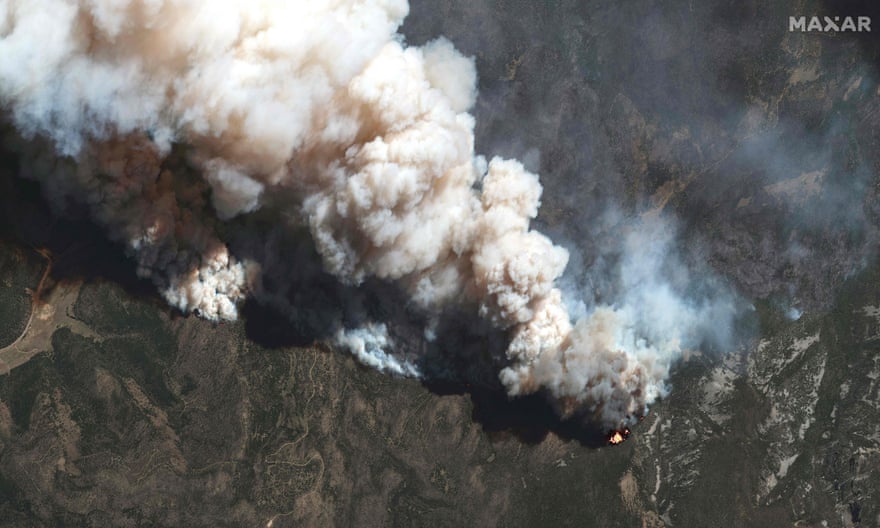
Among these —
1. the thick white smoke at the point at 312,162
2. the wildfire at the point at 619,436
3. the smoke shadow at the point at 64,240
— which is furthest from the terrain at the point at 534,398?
the thick white smoke at the point at 312,162

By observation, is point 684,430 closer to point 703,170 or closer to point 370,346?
point 703,170

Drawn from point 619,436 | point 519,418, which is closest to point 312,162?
point 519,418

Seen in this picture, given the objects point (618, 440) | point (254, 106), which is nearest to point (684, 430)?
point (618, 440)

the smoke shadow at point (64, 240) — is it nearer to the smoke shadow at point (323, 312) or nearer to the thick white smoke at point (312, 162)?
the smoke shadow at point (323, 312)

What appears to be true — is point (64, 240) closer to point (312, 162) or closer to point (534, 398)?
point (312, 162)

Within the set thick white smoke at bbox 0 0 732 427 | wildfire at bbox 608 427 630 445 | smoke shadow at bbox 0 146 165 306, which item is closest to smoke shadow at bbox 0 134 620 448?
smoke shadow at bbox 0 146 165 306

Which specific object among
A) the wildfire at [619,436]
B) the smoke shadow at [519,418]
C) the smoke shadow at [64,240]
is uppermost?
the wildfire at [619,436]
